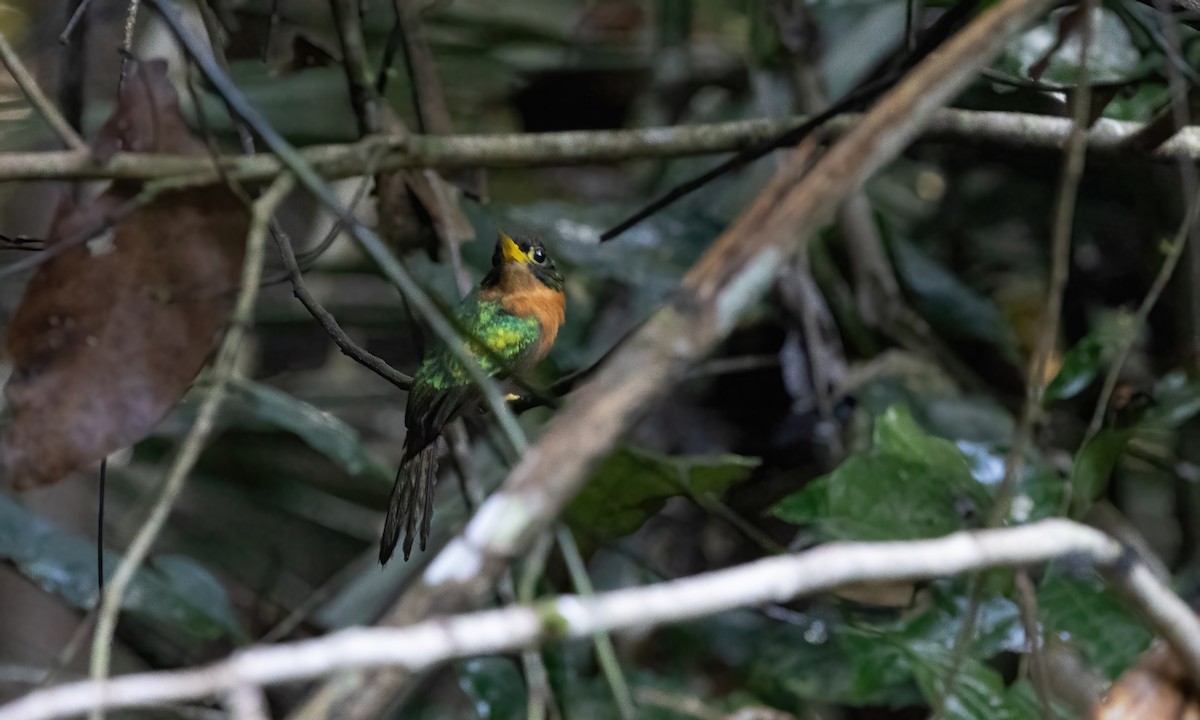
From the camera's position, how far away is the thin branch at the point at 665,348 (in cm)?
59

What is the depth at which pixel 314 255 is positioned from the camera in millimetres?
1263

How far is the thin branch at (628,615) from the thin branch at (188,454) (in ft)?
0.17

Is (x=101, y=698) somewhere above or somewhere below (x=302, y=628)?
above

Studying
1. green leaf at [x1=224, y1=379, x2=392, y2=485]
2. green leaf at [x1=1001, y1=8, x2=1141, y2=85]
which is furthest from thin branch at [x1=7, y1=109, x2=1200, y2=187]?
green leaf at [x1=224, y1=379, x2=392, y2=485]

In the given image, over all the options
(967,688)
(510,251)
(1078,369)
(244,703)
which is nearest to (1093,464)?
(1078,369)

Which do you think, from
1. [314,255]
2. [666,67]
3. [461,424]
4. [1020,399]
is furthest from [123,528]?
[1020,399]

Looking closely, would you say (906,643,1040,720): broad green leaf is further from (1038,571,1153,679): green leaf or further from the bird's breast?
the bird's breast

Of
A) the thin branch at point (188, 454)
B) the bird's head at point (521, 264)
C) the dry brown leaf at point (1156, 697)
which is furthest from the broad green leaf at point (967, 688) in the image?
the thin branch at point (188, 454)

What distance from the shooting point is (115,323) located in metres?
0.99

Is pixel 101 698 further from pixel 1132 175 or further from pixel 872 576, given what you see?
pixel 1132 175

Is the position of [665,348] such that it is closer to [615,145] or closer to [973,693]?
[973,693]

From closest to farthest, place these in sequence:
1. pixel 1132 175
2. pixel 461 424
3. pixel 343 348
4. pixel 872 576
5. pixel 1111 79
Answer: pixel 872 576
pixel 343 348
pixel 461 424
pixel 1111 79
pixel 1132 175

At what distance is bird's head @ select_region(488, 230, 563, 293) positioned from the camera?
158 centimetres

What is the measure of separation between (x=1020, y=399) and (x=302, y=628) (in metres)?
1.47
